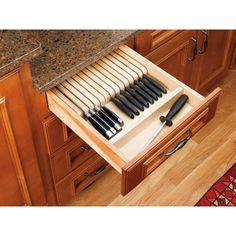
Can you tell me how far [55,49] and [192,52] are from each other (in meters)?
0.67

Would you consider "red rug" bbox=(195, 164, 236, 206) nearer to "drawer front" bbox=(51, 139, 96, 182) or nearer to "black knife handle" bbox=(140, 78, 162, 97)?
"drawer front" bbox=(51, 139, 96, 182)

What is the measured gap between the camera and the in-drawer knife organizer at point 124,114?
1.16 meters

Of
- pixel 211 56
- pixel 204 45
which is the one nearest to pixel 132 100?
pixel 204 45

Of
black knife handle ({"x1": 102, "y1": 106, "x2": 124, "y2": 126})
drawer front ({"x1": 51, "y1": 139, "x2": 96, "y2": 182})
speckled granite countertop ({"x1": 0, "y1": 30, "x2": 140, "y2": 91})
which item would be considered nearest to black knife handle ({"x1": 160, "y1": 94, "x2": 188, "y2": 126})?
black knife handle ({"x1": 102, "y1": 106, "x2": 124, "y2": 126})

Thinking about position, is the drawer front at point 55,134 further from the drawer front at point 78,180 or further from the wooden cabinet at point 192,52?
the wooden cabinet at point 192,52

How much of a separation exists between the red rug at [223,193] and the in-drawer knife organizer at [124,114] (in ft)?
2.05

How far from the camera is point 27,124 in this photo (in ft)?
4.33

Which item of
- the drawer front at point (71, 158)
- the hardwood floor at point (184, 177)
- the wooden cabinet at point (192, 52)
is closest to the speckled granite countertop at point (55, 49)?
the wooden cabinet at point (192, 52)

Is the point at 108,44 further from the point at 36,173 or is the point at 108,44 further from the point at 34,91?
the point at 36,173

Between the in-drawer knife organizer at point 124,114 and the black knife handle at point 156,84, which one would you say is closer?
the in-drawer knife organizer at point 124,114

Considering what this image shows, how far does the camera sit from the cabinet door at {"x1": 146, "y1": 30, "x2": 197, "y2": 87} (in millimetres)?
1663

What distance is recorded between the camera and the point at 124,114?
1.33 metres

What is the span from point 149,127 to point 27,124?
0.34m

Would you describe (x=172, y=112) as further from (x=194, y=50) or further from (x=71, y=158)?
(x=194, y=50)
